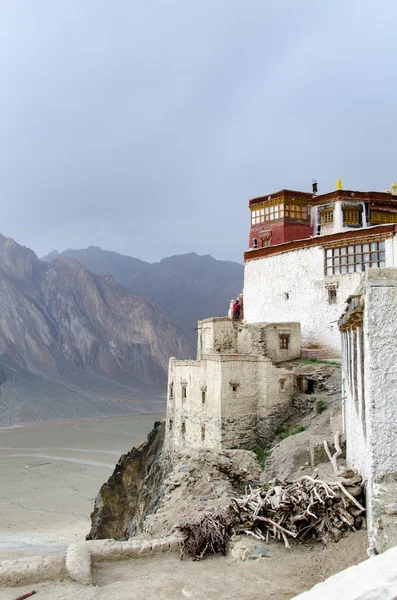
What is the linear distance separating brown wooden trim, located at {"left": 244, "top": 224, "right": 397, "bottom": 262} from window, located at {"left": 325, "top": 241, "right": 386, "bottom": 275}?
414 millimetres

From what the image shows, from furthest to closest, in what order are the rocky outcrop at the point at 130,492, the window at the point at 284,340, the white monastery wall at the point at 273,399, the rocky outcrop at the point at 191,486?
the rocky outcrop at the point at 130,492 → the window at the point at 284,340 → the white monastery wall at the point at 273,399 → the rocky outcrop at the point at 191,486


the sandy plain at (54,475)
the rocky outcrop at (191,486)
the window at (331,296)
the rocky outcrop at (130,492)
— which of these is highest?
the window at (331,296)

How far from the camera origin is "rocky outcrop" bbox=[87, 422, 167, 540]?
87.0 ft

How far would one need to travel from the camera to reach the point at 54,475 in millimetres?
40438

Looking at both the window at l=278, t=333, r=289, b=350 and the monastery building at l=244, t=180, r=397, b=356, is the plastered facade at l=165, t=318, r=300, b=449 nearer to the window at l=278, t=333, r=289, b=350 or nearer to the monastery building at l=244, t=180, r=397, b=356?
the window at l=278, t=333, r=289, b=350

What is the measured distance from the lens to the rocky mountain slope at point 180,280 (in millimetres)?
146250

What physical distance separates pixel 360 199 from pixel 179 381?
15475 millimetres

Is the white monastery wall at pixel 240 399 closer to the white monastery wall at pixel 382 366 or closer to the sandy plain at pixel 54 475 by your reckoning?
the sandy plain at pixel 54 475

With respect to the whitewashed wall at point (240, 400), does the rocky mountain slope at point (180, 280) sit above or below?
above

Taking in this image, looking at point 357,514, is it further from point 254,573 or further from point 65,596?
point 65,596

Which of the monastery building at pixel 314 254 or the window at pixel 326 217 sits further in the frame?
the window at pixel 326 217

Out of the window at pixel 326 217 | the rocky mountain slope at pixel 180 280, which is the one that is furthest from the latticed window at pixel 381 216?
the rocky mountain slope at pixel 180 280

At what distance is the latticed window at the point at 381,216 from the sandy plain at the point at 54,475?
2365 cm

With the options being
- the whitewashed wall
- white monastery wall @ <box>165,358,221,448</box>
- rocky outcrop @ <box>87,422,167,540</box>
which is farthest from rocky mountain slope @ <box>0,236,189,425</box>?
the whitewashed wall
